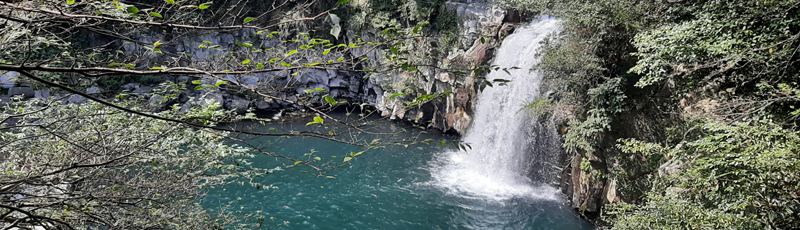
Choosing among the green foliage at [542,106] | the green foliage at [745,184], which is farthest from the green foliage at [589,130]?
the green foliage at [745,184]

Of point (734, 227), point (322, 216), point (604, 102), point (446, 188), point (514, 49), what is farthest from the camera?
point (514, 49)

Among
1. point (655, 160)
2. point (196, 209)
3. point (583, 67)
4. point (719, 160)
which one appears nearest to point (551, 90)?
point (583, 67)

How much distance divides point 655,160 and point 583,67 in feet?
6.97

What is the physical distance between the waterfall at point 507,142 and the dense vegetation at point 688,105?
1.91m

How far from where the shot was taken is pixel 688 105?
6.21m

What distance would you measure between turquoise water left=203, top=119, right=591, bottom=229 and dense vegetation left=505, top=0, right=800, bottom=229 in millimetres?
1653

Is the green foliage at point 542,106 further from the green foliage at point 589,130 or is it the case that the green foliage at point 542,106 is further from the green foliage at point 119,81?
the green foliage at point 119,81

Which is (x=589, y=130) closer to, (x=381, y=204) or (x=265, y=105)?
(x=381, y=204)

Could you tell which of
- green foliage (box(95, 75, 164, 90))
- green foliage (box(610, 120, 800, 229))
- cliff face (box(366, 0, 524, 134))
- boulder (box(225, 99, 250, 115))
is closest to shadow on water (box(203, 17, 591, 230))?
cliff face (box(366, 0, 524, 134))

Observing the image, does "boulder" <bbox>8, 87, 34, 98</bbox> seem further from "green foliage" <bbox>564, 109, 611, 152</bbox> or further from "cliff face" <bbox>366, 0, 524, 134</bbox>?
"green foliage" <bbox>564, 109, 611, 152</bbox>

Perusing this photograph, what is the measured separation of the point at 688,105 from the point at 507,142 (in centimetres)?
529

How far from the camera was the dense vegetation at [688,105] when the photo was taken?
3666 millimetres

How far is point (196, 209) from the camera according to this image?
524cm

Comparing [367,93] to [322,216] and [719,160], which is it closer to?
[322,216]
